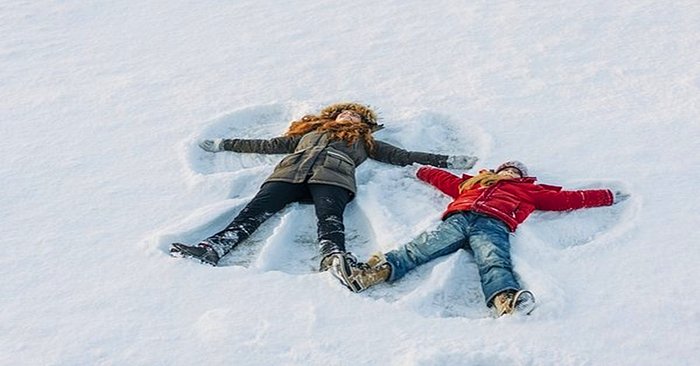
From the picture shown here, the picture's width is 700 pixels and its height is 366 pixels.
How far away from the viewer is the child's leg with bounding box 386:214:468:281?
4535mm

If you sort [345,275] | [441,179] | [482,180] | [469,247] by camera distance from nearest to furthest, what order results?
[345,275], [469,247], [482,180], [441,179]

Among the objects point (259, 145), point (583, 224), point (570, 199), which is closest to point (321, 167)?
point (259, 145)

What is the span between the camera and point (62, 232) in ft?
16.8

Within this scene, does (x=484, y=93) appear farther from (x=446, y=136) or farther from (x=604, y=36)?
(x=604, y=36)

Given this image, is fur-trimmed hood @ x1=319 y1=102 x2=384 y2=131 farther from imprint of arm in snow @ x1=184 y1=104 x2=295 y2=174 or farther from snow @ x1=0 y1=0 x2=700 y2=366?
imprint of arm in snow @ x1=184 y1=104 x2=295 y2=174

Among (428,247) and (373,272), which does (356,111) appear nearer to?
(428,247)

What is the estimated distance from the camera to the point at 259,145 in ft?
19.7

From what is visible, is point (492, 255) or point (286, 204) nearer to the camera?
point (492, 255)

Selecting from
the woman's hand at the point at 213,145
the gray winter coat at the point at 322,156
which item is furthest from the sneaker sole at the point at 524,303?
the woman's hand at the point at 213,145

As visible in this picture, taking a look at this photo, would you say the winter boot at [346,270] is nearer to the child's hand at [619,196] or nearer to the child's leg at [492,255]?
the child's leg at [492,255]

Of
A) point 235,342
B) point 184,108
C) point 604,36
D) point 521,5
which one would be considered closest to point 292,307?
point 235,342

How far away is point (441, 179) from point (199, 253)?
1772mm

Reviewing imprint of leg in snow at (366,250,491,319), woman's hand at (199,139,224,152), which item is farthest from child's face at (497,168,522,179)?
woman's hand at (199,139,224,152)

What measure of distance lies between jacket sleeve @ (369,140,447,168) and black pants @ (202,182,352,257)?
25.4 inches
